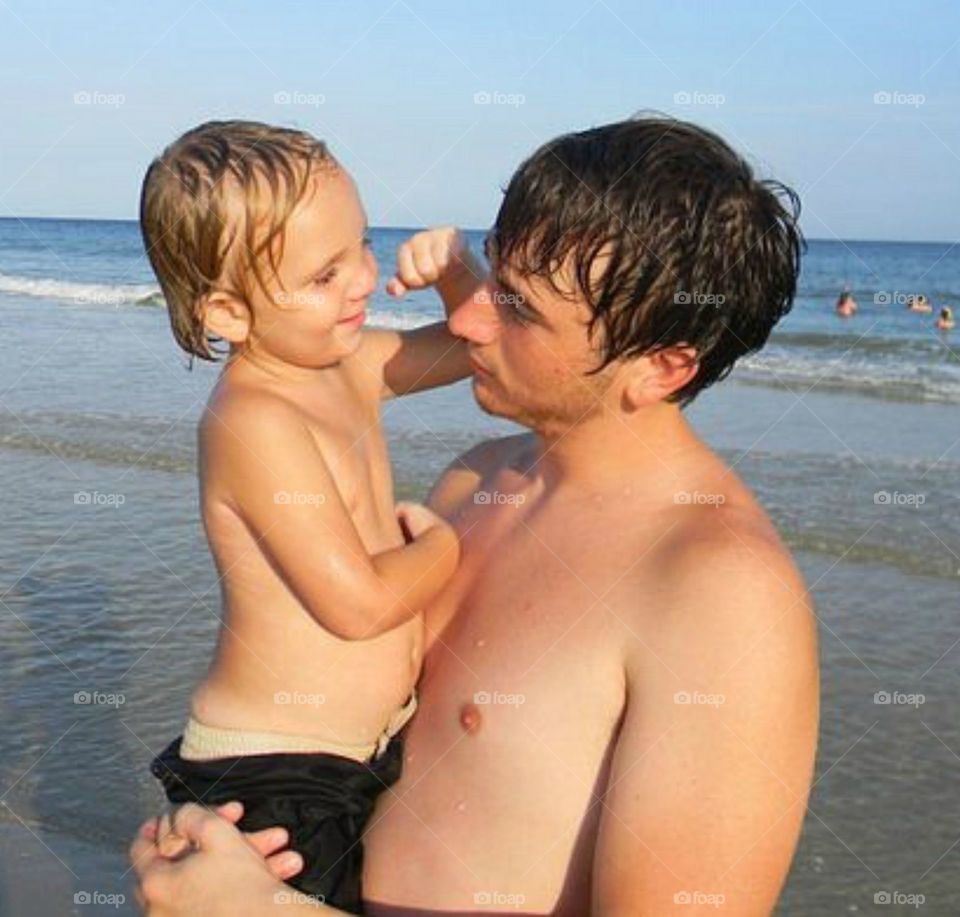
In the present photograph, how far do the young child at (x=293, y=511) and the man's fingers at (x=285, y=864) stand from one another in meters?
0.15

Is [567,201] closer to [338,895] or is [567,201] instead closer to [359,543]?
[359,543]

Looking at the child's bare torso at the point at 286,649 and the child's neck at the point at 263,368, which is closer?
the child's bare torso at the point at 286,649

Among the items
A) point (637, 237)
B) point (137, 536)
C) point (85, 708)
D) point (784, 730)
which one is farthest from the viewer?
point (137, 536)

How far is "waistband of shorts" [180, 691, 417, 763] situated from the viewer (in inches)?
103

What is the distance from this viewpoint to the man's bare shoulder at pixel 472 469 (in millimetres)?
2770

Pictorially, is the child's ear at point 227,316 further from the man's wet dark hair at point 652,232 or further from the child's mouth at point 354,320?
the man's wet dark hair at point 652,232

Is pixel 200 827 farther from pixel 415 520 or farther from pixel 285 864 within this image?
pixel 415 520

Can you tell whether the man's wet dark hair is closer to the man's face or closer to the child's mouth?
the man's face

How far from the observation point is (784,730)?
1.86 meters

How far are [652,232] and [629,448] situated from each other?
381 mm

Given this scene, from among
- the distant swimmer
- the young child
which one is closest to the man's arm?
the young child

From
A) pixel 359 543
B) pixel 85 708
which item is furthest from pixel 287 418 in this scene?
pixel 85 708

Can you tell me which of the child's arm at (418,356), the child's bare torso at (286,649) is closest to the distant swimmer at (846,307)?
the child's arm at (418,356)

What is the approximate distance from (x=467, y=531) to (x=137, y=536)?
5.40 m
